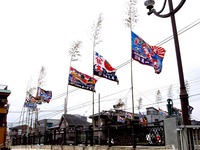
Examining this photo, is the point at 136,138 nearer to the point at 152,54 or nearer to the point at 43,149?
the point at 152,54

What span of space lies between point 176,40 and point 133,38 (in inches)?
290

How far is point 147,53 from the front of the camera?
544 inches

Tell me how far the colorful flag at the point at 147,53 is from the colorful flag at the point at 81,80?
7.11 m

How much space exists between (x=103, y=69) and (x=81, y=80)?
10.0 feet

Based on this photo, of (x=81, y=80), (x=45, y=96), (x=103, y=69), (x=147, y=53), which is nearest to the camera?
(x=147, y=53)

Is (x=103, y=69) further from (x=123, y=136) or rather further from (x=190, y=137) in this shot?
(x=190, y=137)

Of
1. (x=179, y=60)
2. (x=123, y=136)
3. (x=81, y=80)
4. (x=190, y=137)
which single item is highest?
(x=81, y=80)

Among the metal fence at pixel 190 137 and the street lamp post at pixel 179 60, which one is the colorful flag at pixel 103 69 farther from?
the metal fence at pixel 190 137

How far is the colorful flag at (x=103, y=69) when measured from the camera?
57.8ft

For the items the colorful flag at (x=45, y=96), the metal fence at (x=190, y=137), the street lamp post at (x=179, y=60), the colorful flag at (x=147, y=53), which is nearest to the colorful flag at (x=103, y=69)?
the colorful flag at (x=147, y=53)

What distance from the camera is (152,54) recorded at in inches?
541

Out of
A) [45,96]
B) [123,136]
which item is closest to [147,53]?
[123,136]

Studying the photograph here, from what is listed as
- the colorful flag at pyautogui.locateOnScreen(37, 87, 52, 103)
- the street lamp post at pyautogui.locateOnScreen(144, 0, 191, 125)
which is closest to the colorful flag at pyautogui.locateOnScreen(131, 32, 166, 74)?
the street lamp post at pyautogui.locateOnScreen(144, 0, 191, 125)

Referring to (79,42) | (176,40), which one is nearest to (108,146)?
→ (176,40)
